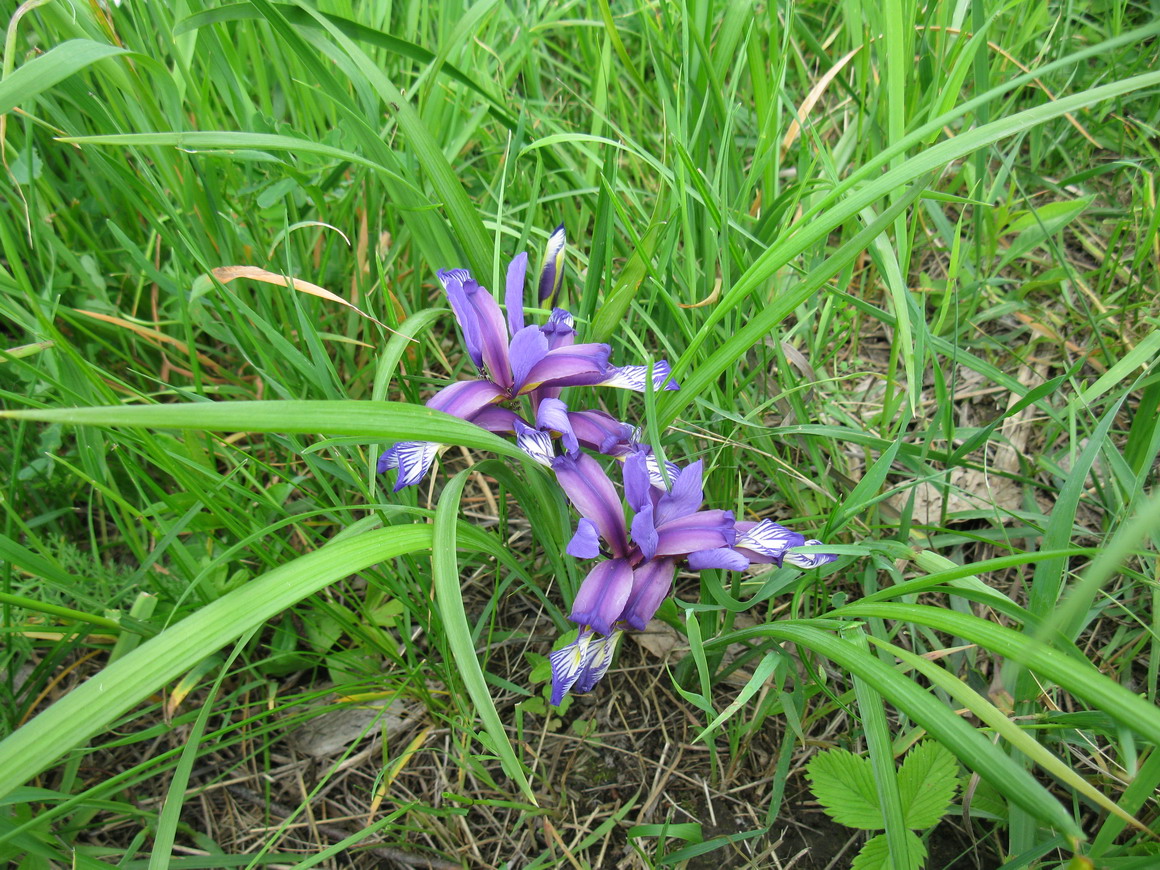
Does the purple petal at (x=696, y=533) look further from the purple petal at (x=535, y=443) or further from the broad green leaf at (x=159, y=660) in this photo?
the broad green leaf at (x=159, y=660)

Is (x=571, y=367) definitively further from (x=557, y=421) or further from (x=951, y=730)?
(x=951, y=730)

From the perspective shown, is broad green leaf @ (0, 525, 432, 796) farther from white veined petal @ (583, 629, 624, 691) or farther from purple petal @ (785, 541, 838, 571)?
purple petal @ (785, 541, 838, 571)

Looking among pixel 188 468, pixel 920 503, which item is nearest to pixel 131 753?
pixel 188 468

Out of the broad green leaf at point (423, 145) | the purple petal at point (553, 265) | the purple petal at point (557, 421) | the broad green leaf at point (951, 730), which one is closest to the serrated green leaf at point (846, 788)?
the broad green leaf at point (951, 730)

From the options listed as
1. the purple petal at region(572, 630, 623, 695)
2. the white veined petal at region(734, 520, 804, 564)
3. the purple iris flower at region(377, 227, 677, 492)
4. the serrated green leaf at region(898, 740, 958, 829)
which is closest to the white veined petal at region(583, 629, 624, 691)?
the purple petal at region(572, 630, 623, 695)

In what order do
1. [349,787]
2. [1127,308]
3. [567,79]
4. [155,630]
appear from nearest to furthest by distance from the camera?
[155,630]
[349,787]
[1127,308]
[567,79]

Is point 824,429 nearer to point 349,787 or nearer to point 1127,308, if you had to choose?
point 1127,308
